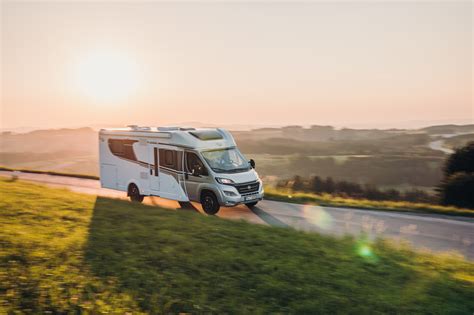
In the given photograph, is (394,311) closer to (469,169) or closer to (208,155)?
(208,155)

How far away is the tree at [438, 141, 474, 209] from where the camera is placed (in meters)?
18.7

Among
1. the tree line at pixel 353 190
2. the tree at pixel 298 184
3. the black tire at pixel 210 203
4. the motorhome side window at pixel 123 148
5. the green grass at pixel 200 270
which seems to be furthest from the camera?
the tree at pixel 298 184

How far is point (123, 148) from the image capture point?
709 inches

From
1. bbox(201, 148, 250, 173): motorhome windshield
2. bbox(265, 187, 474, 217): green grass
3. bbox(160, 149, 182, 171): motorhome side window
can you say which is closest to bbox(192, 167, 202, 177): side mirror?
bbox(201, 148, 250, 173): motorhome windshield

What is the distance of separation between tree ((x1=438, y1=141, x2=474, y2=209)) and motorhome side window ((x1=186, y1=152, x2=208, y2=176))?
10780mm

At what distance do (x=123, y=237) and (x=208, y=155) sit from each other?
22.0 feet

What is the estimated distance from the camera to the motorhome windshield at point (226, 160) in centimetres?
1551

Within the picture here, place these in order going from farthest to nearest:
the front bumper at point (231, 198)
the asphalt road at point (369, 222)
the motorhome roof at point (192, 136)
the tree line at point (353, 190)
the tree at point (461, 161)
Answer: the tree line at point (353, 190) < the tree at point (461, 161) < the motorhome roof at point (192, 136) < the front bumper at point (231, 198) < the asphalt road at point (369, 222)

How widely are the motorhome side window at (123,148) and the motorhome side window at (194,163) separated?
2.86 meters

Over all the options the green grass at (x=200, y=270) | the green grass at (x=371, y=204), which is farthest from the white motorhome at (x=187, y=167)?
the green grass at (x=200, y=270)

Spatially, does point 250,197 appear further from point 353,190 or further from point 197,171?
point 353,190

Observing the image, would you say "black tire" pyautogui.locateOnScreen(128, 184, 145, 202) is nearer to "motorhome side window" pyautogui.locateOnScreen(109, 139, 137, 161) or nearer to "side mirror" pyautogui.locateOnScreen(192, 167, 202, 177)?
"motorhome side window" pyautogui.locateOnScreen(109, 139, 137, 161)

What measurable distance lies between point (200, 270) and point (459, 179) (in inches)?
588

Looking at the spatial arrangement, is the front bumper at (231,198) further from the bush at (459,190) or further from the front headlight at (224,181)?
the bush at (459,190)
